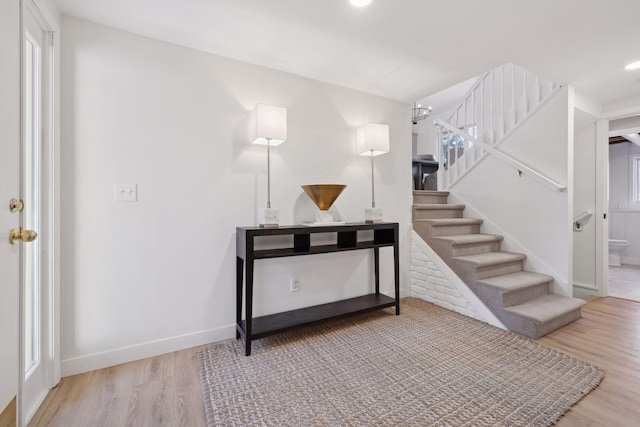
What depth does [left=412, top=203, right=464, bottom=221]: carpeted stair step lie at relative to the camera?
3344mm

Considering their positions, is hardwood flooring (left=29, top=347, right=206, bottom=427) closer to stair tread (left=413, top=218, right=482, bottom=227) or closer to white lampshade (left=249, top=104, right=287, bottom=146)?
white lampshade (left=249, top=104, right=287, bottom=146)

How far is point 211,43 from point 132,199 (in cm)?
122

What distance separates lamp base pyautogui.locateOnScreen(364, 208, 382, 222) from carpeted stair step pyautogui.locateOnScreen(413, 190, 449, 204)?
1095 millimetres

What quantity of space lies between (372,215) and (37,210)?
7.62 feet

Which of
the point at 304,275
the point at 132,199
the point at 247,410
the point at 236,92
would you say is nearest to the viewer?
the point at 247,410

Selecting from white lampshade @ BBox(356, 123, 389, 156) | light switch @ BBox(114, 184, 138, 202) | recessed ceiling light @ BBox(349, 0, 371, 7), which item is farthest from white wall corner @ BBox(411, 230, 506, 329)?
light switch @ BBox(114, 184, 138, 202)

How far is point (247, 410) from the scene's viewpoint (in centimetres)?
146

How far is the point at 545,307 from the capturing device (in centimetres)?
251

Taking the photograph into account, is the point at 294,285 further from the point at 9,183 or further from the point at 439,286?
the point at 9,183

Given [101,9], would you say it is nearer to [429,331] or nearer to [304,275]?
[304,275]

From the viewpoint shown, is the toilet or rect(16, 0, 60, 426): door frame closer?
rect(16, 0, 60, 426): door frame

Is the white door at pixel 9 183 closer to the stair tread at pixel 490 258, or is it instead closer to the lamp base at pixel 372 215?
the lamp base at pixel 372 215

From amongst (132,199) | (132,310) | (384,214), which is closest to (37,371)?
(132,310)

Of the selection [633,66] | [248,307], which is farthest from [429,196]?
[248,307]
